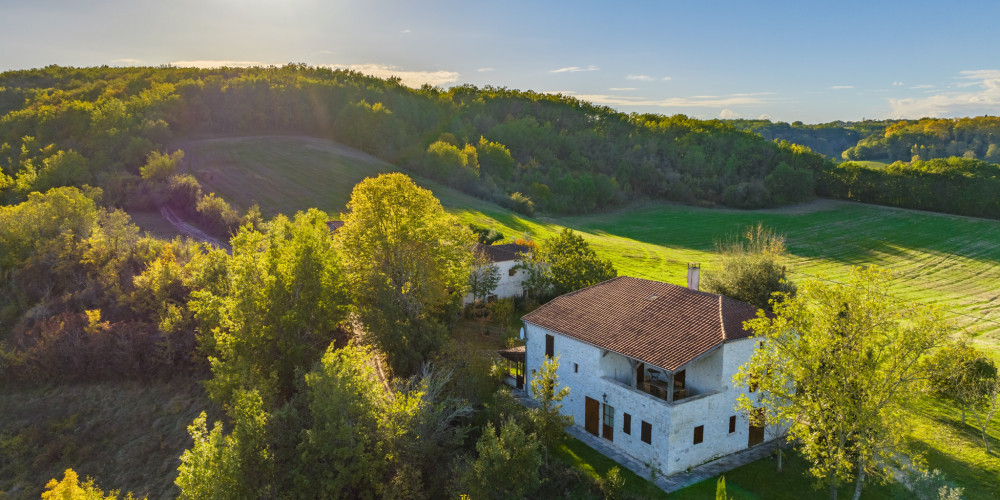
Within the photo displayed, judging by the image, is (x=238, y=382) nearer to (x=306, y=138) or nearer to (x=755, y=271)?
(x=755, y=271)

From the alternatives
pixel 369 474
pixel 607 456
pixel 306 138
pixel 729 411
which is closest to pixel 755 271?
pixel 729 411

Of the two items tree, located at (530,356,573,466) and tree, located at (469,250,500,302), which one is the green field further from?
tree, located at (530,356,573,466)

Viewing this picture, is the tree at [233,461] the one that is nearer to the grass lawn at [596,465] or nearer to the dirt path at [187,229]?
the grass lawn at [596,465]

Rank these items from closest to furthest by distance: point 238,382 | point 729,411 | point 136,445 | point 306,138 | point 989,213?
point 729,411
point 238,382
point 136,445
point 989,213
point 306,138

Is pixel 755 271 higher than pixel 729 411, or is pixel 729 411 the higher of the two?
pixel 755 271

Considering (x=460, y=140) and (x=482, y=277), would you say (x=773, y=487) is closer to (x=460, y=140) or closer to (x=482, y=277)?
(x=482, y=277)

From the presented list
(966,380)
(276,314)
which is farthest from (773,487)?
(276,314)
